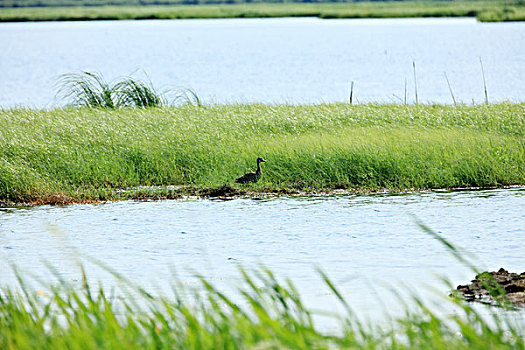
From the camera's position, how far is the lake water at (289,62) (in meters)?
41.8

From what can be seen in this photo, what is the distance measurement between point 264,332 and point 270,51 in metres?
68.2

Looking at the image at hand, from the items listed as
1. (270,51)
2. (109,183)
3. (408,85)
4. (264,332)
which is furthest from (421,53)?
(264,332)

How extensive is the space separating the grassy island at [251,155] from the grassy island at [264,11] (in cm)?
6735

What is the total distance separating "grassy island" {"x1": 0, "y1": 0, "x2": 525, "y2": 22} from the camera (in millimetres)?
100375

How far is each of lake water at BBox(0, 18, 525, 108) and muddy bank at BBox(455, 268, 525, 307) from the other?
683 inches

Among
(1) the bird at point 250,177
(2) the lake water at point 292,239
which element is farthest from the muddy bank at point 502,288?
(1) the bird at point 250,177

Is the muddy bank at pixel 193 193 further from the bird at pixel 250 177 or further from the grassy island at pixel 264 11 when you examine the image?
the grassy island at pixel 264 11

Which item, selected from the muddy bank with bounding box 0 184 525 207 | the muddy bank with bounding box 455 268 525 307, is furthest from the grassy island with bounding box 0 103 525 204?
the muddy bank with bounding box 455 268 525 307

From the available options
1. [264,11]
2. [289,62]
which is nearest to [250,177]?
[289,62]

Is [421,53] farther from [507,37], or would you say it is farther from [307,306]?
[307,306]

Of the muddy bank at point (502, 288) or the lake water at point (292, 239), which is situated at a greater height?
the muddy bank at point (502, 288)

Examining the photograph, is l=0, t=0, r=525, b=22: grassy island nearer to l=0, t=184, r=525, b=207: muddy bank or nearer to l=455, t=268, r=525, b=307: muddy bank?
l=0, t=184, r=525, b=207: muddy bank

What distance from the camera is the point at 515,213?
47.0 ft

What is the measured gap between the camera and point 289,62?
205 feet
